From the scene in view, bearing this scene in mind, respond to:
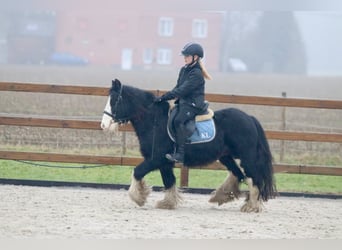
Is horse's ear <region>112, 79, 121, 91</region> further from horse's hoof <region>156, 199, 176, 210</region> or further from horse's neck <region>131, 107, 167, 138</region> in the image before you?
horse's hoof <region>156, 199, 176, 210</region>

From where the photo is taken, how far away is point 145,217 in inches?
317

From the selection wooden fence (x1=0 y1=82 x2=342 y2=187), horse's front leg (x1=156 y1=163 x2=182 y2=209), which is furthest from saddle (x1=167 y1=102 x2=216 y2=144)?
wooden fence (x1=0 y1=82 x2=342 y2=187)

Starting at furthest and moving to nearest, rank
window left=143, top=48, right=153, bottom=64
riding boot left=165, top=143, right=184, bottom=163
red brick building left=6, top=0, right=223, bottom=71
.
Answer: window left=143, top=48, right=153, bottom=64
red brick building left=6, top=0, right=223, bottom=71
riding boot left=165, top=143, right=184, bottom=163

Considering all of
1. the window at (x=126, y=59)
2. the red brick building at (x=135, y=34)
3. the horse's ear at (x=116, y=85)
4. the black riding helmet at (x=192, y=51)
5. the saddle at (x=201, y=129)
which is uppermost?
the red brick building at (x=135, y=34)

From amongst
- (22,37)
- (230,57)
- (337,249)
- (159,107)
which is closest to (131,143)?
(159,107)

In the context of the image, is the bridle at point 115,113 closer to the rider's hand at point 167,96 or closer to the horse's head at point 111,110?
the horse's head at point 111,110

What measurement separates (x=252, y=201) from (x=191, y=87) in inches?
62.3

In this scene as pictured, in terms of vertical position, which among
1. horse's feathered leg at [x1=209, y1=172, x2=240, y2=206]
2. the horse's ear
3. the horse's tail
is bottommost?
horse's feathered leg at [x1=209, y1=172, x2=240, y2=206]

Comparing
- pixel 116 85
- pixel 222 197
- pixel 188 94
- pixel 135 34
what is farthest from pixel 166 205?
pixel 135 34

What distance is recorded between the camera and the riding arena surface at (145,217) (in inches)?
271

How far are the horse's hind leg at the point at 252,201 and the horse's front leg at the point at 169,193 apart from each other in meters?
0.80

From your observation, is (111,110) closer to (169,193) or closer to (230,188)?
(169,193)

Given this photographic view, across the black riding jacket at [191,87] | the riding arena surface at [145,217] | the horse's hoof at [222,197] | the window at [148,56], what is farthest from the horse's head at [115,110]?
the window at [148,56]

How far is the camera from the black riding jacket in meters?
8.63
